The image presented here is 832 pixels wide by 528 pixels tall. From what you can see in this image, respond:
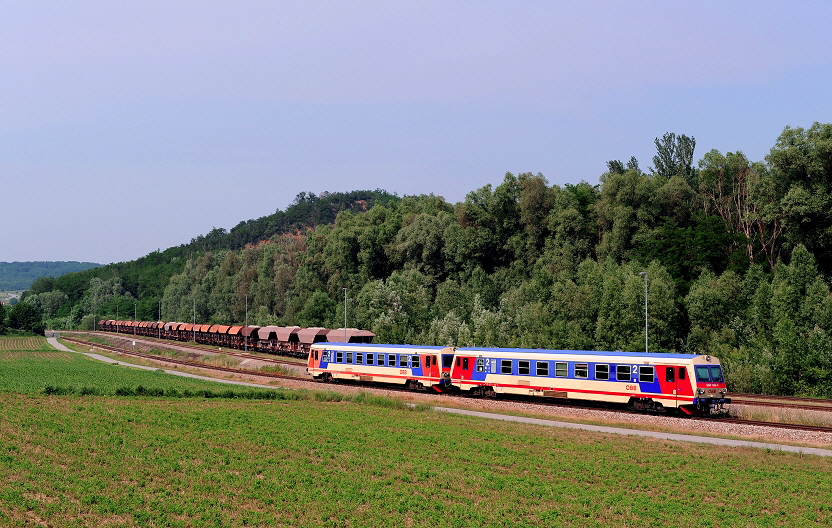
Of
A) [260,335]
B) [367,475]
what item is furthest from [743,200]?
[367,475]

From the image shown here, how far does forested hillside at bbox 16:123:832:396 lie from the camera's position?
54438 mm

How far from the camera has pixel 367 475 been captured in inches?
889

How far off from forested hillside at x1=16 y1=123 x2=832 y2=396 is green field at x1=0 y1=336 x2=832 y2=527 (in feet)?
92.9

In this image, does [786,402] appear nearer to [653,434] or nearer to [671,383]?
[671,383]

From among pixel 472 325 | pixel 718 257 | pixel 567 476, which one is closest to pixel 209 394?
pixel 567 476

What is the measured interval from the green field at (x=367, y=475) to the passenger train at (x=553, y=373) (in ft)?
24.5

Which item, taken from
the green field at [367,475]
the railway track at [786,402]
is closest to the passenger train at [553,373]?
the railway track at [786,402]

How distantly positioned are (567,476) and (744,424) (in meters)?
14.4

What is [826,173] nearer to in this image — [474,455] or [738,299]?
[738,299]

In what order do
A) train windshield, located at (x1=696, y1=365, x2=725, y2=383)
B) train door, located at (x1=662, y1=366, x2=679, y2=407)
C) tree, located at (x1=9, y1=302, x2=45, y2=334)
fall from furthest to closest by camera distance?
tree, located at (x1=9, y1=302, x2=45, y2=334) < train door, located at (x1=662, y1=366, x2=679, y2=407) < train windshield, located at (x1=696, y1=365, x2=725, y2=383)

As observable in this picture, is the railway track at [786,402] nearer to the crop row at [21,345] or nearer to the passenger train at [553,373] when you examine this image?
the passenger train at [553,373]

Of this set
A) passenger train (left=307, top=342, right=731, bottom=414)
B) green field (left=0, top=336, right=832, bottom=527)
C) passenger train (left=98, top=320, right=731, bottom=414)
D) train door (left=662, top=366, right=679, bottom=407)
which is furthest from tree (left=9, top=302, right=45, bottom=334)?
train door (left=662, top=366, right=679, bottom=407)

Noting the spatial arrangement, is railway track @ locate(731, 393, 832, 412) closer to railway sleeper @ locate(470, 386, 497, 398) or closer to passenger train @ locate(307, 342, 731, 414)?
passenger train @ locate(307, 342, 731, 414)

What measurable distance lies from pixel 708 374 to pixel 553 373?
8632 mm
